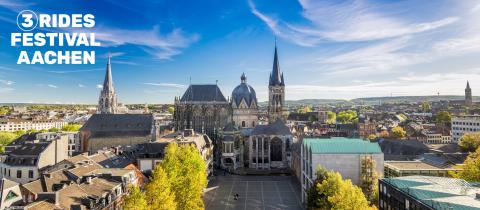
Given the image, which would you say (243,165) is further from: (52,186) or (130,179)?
(52,186)

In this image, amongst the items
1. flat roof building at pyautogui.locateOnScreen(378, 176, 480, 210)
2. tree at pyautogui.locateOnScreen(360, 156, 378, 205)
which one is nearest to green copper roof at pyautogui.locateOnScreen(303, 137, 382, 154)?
tree at pyautogui.locateOnScreen(360, 156, 378, 205)

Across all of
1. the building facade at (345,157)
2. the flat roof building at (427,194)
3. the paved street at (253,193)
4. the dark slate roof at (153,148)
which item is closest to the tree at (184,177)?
the paved street at (253,193)

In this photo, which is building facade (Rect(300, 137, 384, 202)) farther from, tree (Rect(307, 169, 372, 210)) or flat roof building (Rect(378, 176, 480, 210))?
flat roof building (Rect(378, 176, 480, 210))

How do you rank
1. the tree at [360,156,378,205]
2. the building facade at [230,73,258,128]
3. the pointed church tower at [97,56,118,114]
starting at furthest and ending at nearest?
the pointed church tower at [97,56,118,114]
the building facade at [230,73,258,128]
the tree at [360,156,378,205]

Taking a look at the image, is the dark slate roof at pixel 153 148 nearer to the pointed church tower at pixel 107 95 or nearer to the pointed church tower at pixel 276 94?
the pointed church tower at pixel 276 94

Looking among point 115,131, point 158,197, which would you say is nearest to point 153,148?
point 115,131

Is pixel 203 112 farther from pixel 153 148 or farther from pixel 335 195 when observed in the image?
pixel 335 195

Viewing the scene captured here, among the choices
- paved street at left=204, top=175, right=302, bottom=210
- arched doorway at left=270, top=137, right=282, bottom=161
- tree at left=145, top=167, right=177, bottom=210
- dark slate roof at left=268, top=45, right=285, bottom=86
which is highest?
dark slate roof at left=268, top=45, right=285, bottom=86

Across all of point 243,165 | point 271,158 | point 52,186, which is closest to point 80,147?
point 243,165
